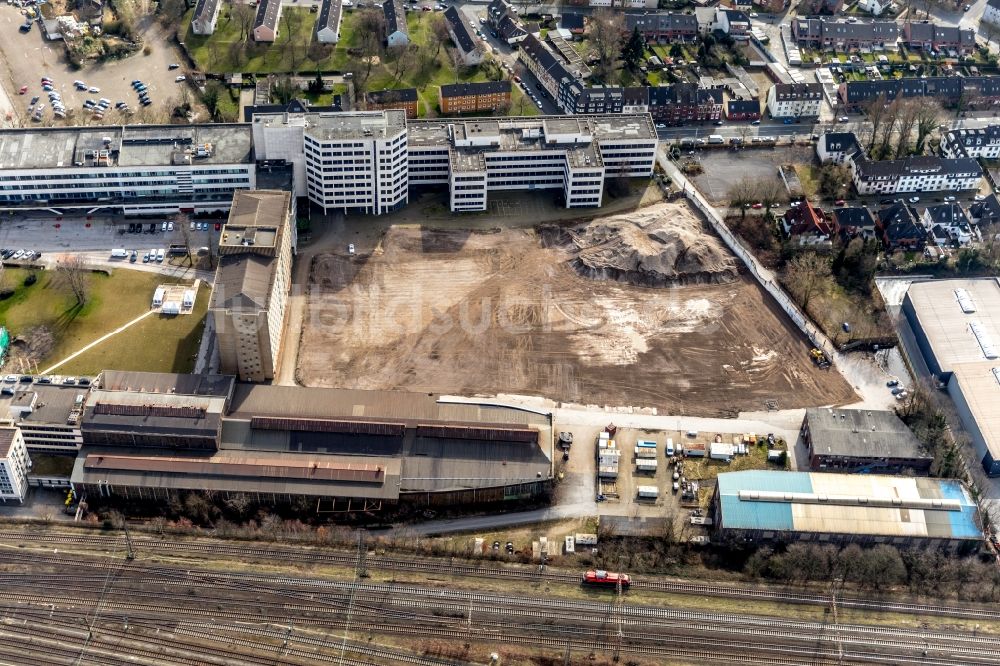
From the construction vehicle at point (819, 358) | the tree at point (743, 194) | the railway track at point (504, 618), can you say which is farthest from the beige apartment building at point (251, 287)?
the construction vehicle at point (819, 358)

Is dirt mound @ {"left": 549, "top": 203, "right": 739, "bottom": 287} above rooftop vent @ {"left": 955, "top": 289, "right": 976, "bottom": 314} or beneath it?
above

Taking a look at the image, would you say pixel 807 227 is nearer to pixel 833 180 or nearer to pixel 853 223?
pixel 853 223

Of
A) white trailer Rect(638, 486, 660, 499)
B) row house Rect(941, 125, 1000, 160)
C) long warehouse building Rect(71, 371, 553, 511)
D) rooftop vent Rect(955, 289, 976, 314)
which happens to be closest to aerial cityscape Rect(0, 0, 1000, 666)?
white trailer Rect(638, 486, 660, 499)

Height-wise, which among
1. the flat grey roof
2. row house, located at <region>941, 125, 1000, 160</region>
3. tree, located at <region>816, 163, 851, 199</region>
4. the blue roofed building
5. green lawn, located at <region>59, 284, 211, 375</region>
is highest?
row house, located at <region>941, 125, 1000, 160</region>

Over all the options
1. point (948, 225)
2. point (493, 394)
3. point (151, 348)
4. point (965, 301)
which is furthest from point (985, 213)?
point (151, 348)

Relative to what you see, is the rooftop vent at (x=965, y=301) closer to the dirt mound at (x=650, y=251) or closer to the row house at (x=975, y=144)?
the dirt mound at (x=650, y=251)

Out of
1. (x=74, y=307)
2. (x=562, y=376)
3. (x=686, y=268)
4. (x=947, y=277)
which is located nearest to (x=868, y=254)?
(x=947, y=277)

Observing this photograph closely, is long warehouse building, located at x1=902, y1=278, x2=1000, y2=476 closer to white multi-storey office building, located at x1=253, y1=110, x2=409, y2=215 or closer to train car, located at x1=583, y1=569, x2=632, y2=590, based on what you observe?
train car, located at x1=583, y1=569, x2=632, y2=590

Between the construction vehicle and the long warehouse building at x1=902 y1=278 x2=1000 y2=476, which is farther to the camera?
the construction vehicle
